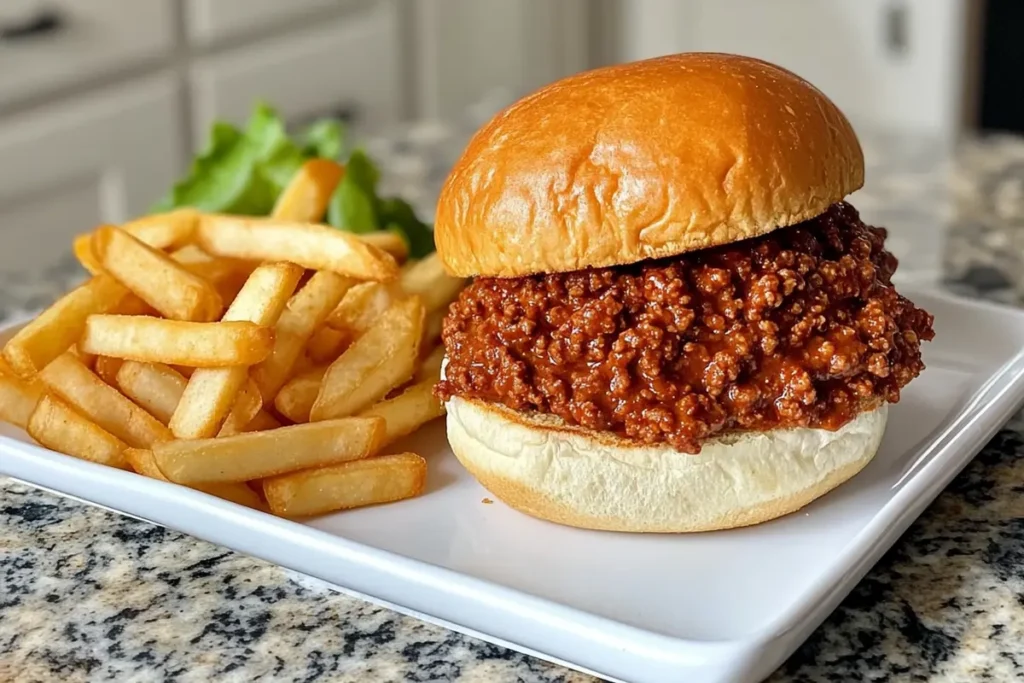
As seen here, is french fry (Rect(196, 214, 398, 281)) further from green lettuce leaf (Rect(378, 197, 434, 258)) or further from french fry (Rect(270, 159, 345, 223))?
green lettuce leaf (Rect(378, 197, 434, 258))

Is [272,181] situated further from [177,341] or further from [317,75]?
[317,75]

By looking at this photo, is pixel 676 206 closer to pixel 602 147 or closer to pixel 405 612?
pixel 602 147

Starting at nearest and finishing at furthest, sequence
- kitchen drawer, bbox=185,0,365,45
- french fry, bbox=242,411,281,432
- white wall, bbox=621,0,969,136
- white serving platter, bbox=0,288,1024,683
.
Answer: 1. white serving platter, bbox=0,288,1024,683
2. french fry, bbox=242,411,281,432
3. kitchen drawer, bbox=185,0,365,45
4. white wall, bbox=621,0,969,136

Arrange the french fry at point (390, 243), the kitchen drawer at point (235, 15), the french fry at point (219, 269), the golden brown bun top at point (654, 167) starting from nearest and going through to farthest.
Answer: the golden brown bun top at point (654, 167), the french fry at point (219, 269), the french fry at point (390, 243), the kitchen drawer at point (235, 15)

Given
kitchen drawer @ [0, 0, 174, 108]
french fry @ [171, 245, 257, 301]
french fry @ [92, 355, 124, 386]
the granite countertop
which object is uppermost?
kitchen drawer @ [0, 0, 174, 108]

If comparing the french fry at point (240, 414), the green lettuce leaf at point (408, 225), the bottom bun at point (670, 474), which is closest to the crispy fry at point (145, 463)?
the french fry at point (240, 414)

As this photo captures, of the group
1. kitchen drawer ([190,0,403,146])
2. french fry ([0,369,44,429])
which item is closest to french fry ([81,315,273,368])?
french fry ([0,369,44,429])

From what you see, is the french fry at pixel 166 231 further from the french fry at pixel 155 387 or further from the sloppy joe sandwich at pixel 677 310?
the sloppy joe sandwich at pixel 677 310
